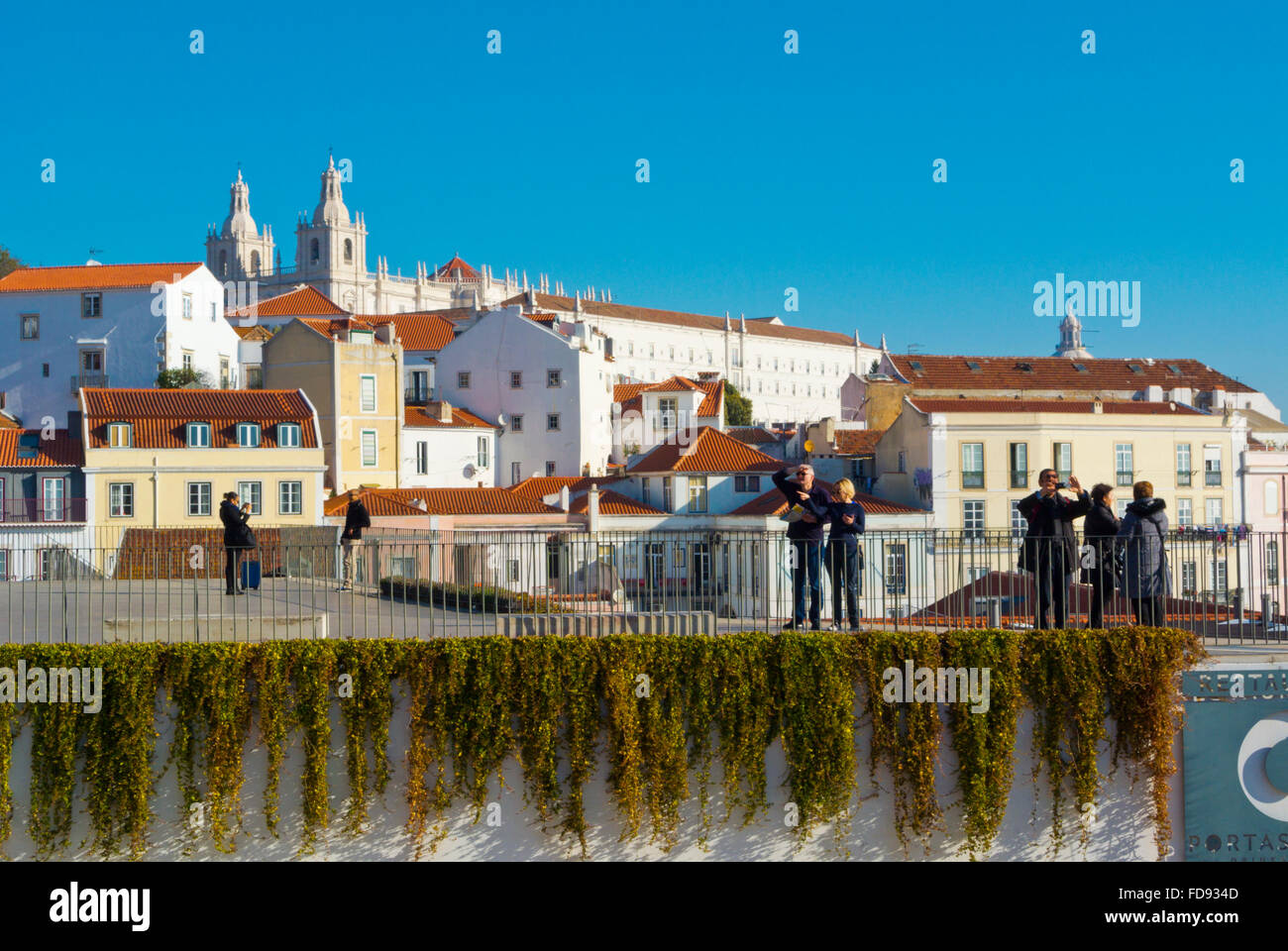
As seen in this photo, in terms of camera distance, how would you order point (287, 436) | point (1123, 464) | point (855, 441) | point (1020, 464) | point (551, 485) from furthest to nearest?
1. point (855, 441)
2. point (551, 485)
3. point (1123, 464)
4. point (1020, 464)
5. point (287, 436)

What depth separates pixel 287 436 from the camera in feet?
170

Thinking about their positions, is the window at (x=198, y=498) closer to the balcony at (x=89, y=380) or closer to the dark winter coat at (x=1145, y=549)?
the balcony at (x=89, y=380)

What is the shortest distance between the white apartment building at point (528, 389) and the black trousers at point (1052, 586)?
58.3 metres

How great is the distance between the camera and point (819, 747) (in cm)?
1572

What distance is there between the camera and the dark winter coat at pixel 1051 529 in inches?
647

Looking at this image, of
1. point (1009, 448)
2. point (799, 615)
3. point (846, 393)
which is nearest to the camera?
point (799, 615)

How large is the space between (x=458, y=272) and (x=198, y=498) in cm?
12951

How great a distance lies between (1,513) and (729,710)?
39.8 metres

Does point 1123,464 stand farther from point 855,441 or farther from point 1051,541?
point 1051,541

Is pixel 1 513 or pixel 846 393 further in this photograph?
pixel 846 393

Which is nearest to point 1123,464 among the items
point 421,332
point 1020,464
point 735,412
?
point 1020,464

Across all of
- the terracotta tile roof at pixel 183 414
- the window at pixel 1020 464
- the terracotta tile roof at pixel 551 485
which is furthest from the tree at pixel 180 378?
the window at pixel 1020 464
